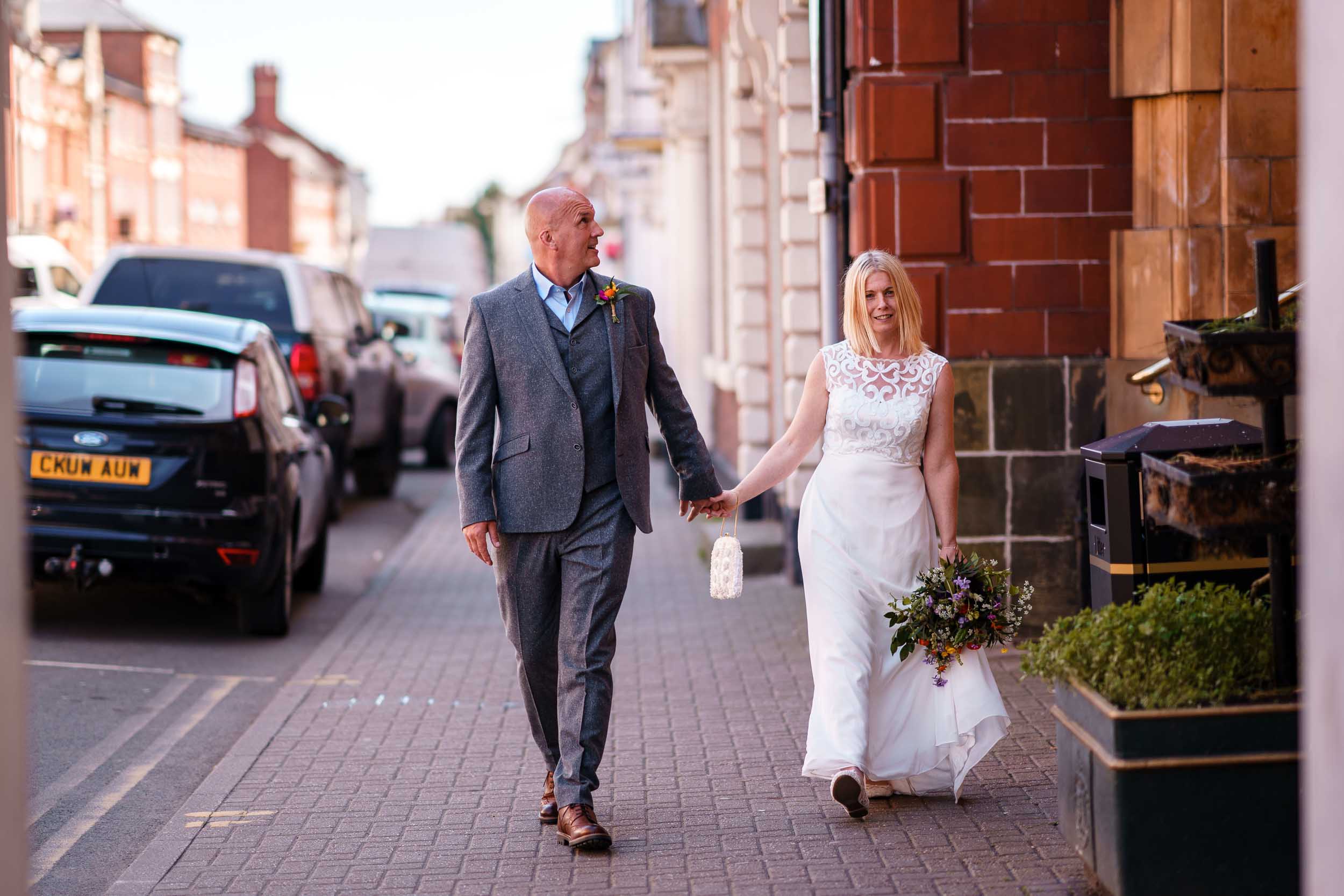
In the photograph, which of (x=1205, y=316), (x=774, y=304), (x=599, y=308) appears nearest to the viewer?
(x=599, y=308)

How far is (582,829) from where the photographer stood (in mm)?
5133

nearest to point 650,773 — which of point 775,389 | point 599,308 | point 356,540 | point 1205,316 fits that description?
point 599,308

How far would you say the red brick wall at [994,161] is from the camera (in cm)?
805

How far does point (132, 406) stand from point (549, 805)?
13.8 ft

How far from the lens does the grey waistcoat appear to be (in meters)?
5.25

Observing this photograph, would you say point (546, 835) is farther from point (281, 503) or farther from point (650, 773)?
point (281, 503)

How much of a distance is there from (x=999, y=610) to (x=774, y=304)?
7157 mm

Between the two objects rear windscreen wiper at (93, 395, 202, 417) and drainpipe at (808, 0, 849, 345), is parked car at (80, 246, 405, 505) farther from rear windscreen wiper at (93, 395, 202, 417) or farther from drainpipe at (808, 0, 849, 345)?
drainpipe at (808, 0, 849, 345)

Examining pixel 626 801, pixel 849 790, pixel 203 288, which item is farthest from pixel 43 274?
pixel 849 790

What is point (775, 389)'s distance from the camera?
1251 cm

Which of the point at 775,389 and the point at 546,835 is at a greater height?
the point at 775,389

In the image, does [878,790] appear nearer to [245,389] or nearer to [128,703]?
[128,703]

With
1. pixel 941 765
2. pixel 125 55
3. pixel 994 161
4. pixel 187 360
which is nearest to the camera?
pixel 941 765

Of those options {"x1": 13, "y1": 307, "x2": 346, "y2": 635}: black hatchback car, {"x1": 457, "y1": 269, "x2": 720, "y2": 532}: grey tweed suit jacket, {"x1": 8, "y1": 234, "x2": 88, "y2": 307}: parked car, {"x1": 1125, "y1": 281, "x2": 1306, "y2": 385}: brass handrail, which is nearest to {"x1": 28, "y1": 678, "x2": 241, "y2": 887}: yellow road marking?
{"x1": 13, "y1": 307, "x2": 346, "y2": 635}: black hatchback car
